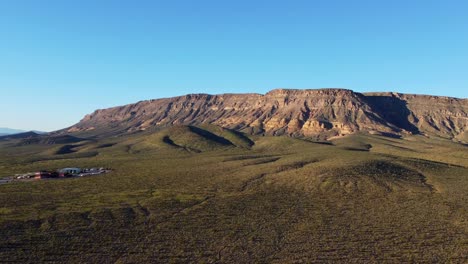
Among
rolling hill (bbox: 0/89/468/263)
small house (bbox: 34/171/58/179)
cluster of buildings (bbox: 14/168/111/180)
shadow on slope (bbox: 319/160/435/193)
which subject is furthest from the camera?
cluster of buildings (bbox: 14/168/111/180)

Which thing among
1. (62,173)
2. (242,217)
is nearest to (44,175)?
(62,173)

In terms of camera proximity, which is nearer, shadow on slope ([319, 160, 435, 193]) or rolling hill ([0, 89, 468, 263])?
rolling hill ([0, 89, 468, 263])

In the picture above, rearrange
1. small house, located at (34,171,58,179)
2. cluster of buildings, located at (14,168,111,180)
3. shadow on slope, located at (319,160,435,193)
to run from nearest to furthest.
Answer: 1. shadow on slope, located at (319,160,435,193)
2. small house, located at (34,171,58,179)
3. cluster of buildings, located at (14,168,111,180)

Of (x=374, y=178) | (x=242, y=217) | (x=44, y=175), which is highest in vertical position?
(x=44, y=175)

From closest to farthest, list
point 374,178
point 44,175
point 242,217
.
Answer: point 242,217, point 374,178, point 44,175

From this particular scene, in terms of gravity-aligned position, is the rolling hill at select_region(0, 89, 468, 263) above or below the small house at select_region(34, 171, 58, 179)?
below

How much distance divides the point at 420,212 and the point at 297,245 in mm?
32812

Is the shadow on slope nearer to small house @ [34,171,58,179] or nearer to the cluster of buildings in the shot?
the cluster of buildings

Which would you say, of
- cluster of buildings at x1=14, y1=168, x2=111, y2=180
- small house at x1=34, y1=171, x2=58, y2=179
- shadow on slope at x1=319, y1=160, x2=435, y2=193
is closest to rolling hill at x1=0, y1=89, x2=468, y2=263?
shadow on slope at x1=319, y1=160, x2=435, y2=193

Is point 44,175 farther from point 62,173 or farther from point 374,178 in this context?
point 374,178

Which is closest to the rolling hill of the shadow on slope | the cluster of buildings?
the shadow on slope

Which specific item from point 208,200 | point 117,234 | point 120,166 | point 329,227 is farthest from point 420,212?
point 120,166

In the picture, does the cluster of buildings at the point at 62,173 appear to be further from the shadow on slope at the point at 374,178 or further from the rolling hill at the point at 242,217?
the shadow on slope at the point at 374,178

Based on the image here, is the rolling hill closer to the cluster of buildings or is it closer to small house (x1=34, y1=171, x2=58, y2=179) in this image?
small house (x1=34, y1=171, x2=58, y2=179)
